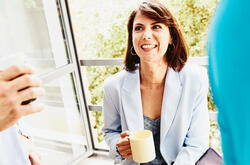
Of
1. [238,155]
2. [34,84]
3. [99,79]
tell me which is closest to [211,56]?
[238,155]

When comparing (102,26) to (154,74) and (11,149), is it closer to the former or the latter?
(154,74)

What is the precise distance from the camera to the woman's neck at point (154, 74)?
179cm

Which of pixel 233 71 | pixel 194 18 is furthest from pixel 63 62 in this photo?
pixel 233 71

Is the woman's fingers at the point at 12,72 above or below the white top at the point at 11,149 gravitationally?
above

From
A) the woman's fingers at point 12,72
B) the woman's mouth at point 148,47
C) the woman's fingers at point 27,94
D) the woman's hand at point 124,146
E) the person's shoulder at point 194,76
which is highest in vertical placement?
the woman's fingers at point 12,72

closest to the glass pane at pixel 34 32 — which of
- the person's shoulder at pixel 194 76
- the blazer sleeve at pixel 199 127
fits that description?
the person's shoulder at pixel 194 76

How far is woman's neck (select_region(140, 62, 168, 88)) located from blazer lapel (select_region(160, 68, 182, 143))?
73 mm

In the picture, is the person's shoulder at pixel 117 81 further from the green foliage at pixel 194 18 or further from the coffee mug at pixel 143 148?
the green foliage at pixel 194 18

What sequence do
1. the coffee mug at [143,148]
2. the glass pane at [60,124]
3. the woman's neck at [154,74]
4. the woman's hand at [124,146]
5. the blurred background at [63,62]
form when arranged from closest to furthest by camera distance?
the coffee mug at [143,148] → the woman's hand at [124,146] → the woman's neck at [154,74] → the blurred background at [63,62] → the glass pane at [60,124]

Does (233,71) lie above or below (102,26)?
above

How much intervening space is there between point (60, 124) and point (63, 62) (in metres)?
0.78

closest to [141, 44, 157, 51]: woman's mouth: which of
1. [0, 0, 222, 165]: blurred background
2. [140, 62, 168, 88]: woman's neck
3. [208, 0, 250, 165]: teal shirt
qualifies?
[140, 62, 168, 88]: woman's neck

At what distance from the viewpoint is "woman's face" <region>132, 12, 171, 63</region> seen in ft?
5.52

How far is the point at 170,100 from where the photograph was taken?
1.71m
